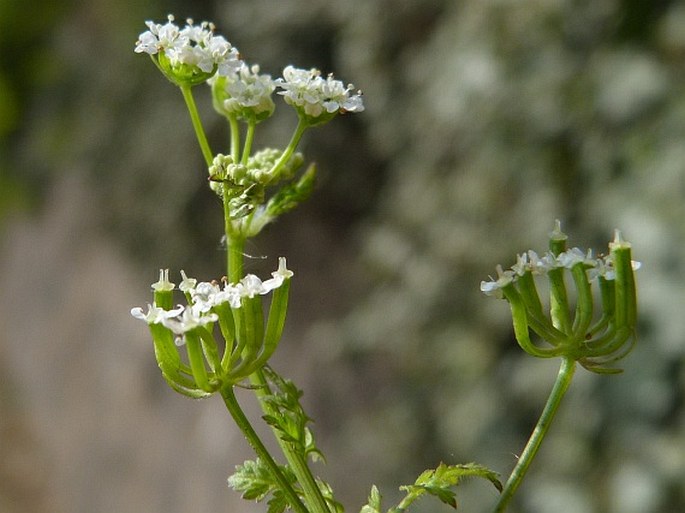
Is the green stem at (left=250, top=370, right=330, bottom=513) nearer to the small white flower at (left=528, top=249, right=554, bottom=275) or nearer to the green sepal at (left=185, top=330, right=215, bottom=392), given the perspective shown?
the green sepal at (left=185, top=330, right=215, bottom=392)

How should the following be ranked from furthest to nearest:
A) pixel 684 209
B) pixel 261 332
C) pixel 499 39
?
pixel 499 39 < pixel 684 209 < pixel 261 332

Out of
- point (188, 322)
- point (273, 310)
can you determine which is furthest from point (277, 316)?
point (188, 322)

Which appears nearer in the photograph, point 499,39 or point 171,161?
point 499,39

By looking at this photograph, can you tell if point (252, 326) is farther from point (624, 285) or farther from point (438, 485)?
point (624, 285)

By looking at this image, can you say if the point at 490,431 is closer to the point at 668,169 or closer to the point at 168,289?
the point at 668,169

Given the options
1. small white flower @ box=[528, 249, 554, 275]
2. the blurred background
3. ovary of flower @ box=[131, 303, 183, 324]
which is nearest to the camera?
ovary of flower @ box=[131, 303, 183, 324]

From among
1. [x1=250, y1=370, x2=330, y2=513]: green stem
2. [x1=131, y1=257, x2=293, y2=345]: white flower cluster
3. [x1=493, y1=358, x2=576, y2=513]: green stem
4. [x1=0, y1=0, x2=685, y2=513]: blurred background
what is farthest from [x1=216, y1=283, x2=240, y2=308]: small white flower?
[x1=0, y1=0, x2=685, y2=513]: blurred background

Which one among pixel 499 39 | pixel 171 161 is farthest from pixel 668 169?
pixel 171 161
